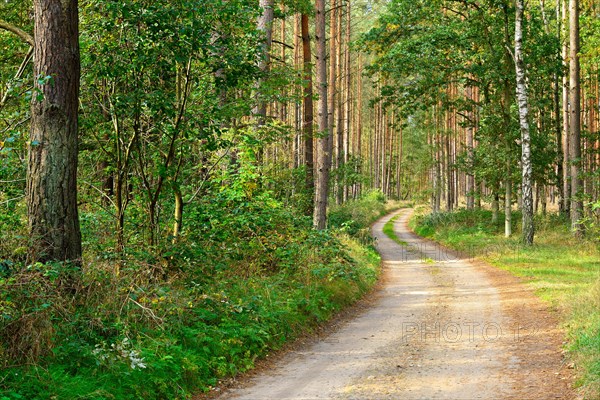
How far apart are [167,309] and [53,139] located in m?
2.67

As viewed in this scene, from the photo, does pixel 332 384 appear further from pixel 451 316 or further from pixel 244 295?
pixel 451 316

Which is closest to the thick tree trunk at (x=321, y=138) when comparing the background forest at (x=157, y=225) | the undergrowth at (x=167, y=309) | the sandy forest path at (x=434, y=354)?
the background forest at (x=157, y=225)

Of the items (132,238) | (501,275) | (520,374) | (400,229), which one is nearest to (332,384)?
(520,374)

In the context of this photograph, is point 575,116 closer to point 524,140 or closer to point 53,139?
point 524,140

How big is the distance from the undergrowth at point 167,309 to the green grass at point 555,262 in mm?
4294

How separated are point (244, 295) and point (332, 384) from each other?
330 centimetres

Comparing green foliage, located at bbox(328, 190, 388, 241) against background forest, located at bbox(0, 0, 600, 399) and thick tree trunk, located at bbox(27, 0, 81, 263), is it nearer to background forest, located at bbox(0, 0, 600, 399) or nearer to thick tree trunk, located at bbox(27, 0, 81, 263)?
background forest, located at bbox(0, 0, 600, 399)

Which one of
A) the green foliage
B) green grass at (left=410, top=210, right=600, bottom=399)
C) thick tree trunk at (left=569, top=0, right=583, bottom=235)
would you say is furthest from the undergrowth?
thick tree trunk at (left=569, top=0, right=583, bottom=235)

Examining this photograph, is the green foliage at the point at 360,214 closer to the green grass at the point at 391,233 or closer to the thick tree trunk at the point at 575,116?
the green grass at the point at 391,233

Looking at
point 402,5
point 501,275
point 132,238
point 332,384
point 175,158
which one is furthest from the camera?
point 402,5

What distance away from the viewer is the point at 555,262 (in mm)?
17656

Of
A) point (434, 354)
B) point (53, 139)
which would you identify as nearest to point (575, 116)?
point (434, 354)

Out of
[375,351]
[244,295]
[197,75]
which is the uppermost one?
[197,75]

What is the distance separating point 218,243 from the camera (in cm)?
1175
